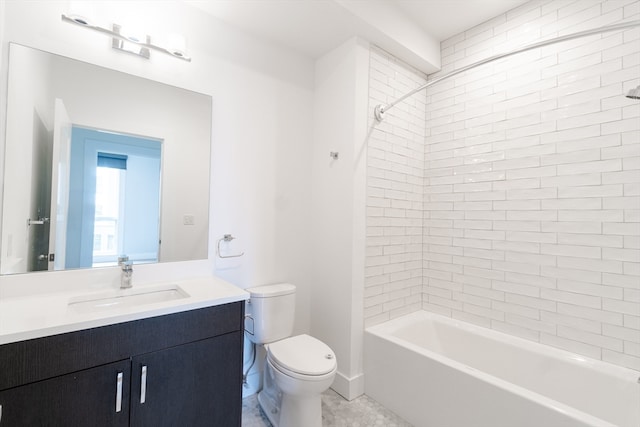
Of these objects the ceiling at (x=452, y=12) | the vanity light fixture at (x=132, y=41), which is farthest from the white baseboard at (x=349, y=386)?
the ceiling at (x=452, y=12)

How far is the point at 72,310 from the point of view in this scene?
1.32 metres

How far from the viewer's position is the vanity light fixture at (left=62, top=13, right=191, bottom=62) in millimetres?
1428

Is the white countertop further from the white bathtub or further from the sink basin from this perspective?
the white bathtub

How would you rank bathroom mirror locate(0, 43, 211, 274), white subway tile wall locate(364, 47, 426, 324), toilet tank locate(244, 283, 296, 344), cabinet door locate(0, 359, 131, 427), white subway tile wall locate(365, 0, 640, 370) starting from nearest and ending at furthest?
1. cabinet door locate(0, 359, 131, 427)
2. bathroom mirror locate(0, 43, 211, 274)
3. white subway tile wall locate(365, 0, 640, 370)
4. toilet tank locate(244, 283, 296, 344)
5. white subway tile wall locate(364, 47, 426, 324)

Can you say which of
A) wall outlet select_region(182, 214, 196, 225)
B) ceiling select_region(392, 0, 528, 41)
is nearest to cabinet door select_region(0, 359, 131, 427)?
wall outlet select_region(182, 214, 196, 225)

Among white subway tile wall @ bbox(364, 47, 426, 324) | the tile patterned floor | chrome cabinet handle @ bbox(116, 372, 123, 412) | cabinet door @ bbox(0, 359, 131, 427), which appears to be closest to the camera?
cabinet door @ bbox(0, 359, 131, 427)

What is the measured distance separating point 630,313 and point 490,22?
7.16 feet

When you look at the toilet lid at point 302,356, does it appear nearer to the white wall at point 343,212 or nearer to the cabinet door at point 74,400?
the white wall at point 343,212

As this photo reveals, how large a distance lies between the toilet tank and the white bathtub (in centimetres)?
65

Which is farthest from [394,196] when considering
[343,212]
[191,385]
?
[191,385]

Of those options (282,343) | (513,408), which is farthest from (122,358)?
(513,408)

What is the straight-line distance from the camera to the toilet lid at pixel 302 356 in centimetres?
156

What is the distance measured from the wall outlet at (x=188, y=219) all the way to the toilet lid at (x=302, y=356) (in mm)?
927

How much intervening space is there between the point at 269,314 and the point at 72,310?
1033mm
